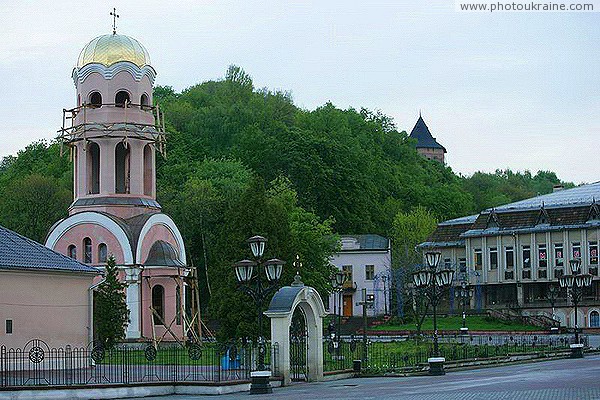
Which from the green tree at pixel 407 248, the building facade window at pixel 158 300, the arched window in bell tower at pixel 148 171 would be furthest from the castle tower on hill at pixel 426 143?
the building facade window at pixel 158 300

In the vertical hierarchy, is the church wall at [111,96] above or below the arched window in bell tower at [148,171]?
above

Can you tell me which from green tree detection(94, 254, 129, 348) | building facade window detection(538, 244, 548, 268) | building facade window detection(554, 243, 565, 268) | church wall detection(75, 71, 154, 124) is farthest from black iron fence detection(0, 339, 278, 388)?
building facade window detection(538, 244, 548, 268)

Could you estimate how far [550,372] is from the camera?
33875 millimetres

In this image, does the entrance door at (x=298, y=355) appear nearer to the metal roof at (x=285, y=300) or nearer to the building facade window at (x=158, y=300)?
the metal roof at (x=285, y=300)

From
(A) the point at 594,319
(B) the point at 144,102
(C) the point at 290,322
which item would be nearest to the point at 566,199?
(A) the point at 594,319

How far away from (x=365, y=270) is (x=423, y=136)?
8219 centimetres

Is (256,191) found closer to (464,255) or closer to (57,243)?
(57,243)

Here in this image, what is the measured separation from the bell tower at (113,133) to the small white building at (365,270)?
2965 cm

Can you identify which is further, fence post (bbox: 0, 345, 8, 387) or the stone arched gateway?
the stone arched gateway

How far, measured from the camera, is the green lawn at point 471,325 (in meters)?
72.0

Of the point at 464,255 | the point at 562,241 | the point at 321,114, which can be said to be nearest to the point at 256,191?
the point at 562,241

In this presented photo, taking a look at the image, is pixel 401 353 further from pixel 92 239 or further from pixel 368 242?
pixel 368 242

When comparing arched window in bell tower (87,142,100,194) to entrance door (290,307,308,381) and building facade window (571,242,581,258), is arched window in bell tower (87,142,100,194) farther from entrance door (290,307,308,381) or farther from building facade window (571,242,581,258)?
building facade window (571,242,581,258)

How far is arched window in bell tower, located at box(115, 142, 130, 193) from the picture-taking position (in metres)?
60.7
